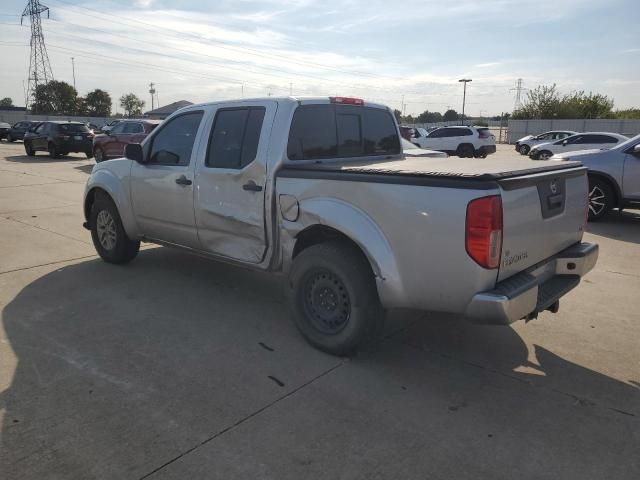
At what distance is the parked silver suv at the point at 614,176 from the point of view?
8633 mm

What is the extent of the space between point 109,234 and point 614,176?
792cm

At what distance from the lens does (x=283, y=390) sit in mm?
3354

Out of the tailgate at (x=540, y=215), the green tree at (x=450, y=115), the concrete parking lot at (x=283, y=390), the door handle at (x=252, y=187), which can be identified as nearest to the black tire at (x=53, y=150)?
the concrete parking lot at (x=283, y=390)

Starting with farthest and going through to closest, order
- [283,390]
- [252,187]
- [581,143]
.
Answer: [581,143] → [252,187] → [283,390]

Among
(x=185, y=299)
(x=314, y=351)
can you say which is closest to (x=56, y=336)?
(x=185, y=299)

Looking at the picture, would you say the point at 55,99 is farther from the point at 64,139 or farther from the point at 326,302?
the point at 326,302

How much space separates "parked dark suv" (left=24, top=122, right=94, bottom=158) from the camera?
22406 mm

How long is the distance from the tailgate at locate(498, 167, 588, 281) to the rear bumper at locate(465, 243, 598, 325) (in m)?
0.06

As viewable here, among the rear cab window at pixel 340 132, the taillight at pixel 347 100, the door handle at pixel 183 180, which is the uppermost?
the taillight at pixel 347 100

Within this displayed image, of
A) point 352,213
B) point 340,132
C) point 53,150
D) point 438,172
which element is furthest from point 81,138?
point 438,172

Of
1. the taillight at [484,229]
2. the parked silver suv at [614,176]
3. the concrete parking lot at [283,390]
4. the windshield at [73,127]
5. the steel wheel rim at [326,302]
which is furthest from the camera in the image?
the windshield at [73,127]

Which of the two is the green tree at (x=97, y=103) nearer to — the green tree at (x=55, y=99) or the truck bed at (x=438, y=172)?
the green tree at (x=55, y=99)

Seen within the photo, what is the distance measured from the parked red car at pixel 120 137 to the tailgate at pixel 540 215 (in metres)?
16.7

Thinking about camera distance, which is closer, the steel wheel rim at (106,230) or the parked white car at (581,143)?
the steel wheel rim at (106,230)
